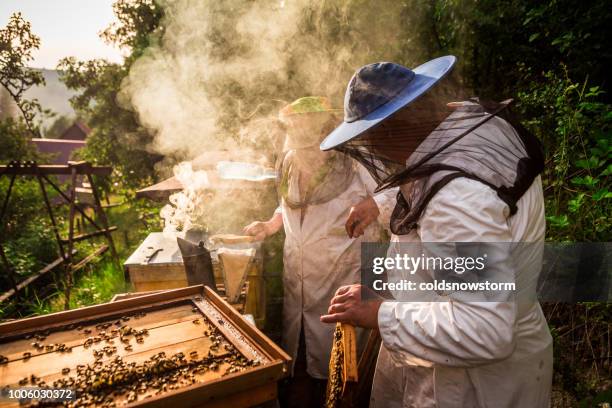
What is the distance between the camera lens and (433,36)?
20.0 ft

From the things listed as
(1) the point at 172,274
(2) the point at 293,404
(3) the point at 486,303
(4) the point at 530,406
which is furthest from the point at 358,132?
(2) the point at 293,404

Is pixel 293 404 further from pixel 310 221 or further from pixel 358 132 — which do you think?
pixel 358 132

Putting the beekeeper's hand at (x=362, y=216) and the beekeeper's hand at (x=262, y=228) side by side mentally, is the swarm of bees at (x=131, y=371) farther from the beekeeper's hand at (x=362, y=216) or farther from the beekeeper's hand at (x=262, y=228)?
the beekeeper's hand at (x=262, y=228)

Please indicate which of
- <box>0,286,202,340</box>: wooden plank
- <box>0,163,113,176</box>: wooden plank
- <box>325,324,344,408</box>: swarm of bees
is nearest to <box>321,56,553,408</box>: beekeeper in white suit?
<box>325,324,344,408</box>: swarm of bees

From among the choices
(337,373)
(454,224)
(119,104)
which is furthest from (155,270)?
(119,104)

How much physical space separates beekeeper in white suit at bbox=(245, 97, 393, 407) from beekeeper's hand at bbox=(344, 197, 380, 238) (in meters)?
0.74

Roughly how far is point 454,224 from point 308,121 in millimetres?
2282

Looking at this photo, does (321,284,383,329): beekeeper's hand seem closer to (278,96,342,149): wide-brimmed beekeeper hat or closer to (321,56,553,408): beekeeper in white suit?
(321,56,553,408): beekeeper in white suit

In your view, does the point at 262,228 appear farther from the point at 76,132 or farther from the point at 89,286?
the point at 76,132

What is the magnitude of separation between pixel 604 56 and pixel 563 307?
263cm

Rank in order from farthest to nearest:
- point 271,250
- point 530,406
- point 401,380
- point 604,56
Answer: point 271,250 < point 604,56 < point 401,380 < point 530,406

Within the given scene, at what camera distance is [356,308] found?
176 centimetres

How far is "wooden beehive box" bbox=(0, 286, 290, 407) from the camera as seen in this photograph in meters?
1.64

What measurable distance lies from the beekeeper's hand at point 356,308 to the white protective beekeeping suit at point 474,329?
70 mm
